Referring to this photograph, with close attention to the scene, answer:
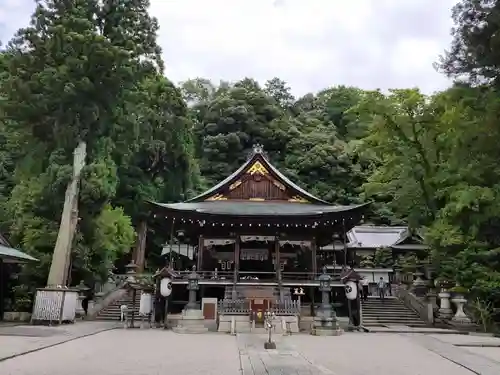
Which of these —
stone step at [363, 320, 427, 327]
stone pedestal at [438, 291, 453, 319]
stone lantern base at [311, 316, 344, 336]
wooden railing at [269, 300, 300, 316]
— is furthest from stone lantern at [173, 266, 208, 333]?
stone pedestal at [438, 291, 453, 319]

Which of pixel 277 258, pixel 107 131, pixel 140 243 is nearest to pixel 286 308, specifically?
pixel 277 258

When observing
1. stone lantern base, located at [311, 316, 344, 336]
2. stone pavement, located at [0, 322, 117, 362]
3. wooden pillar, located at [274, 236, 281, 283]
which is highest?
wooden pillar, located at [274, 236, 281, 283]

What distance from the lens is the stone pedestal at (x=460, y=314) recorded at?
783 inches

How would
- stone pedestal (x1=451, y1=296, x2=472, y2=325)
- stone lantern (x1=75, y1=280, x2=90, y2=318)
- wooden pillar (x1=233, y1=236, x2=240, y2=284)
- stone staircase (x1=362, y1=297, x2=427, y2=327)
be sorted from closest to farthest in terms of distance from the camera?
stone pedestal (x1=451, y1=296, x2=472, y2=325)
wooden pillar (x1=233, y1=236, x2=240, y2=284)
stone staircase (x1=362, y1=297, x2=427, y2=327)
stone lantern (x1=75, y1=280, x2=90, y2=318)

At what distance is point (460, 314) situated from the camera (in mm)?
20266

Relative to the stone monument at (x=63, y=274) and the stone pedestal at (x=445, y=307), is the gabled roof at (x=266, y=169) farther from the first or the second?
the stone pedestal at (x=445, y=307)

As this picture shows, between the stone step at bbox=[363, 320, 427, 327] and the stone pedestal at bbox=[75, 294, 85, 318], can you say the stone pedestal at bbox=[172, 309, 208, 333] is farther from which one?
the stone step at bbox=[363, 320, 427, 327]

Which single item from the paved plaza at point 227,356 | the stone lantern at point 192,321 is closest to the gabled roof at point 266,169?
the stone lantern at point 192,321

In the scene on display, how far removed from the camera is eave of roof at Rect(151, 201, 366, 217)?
20344 millimetres

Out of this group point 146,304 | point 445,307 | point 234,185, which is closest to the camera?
Answer: point 146,304

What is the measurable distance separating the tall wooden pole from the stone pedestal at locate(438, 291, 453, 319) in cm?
1622

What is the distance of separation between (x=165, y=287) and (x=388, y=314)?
10707 mm

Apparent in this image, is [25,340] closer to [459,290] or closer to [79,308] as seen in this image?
[79,308]

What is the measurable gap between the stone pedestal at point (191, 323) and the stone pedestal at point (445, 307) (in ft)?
35.0
